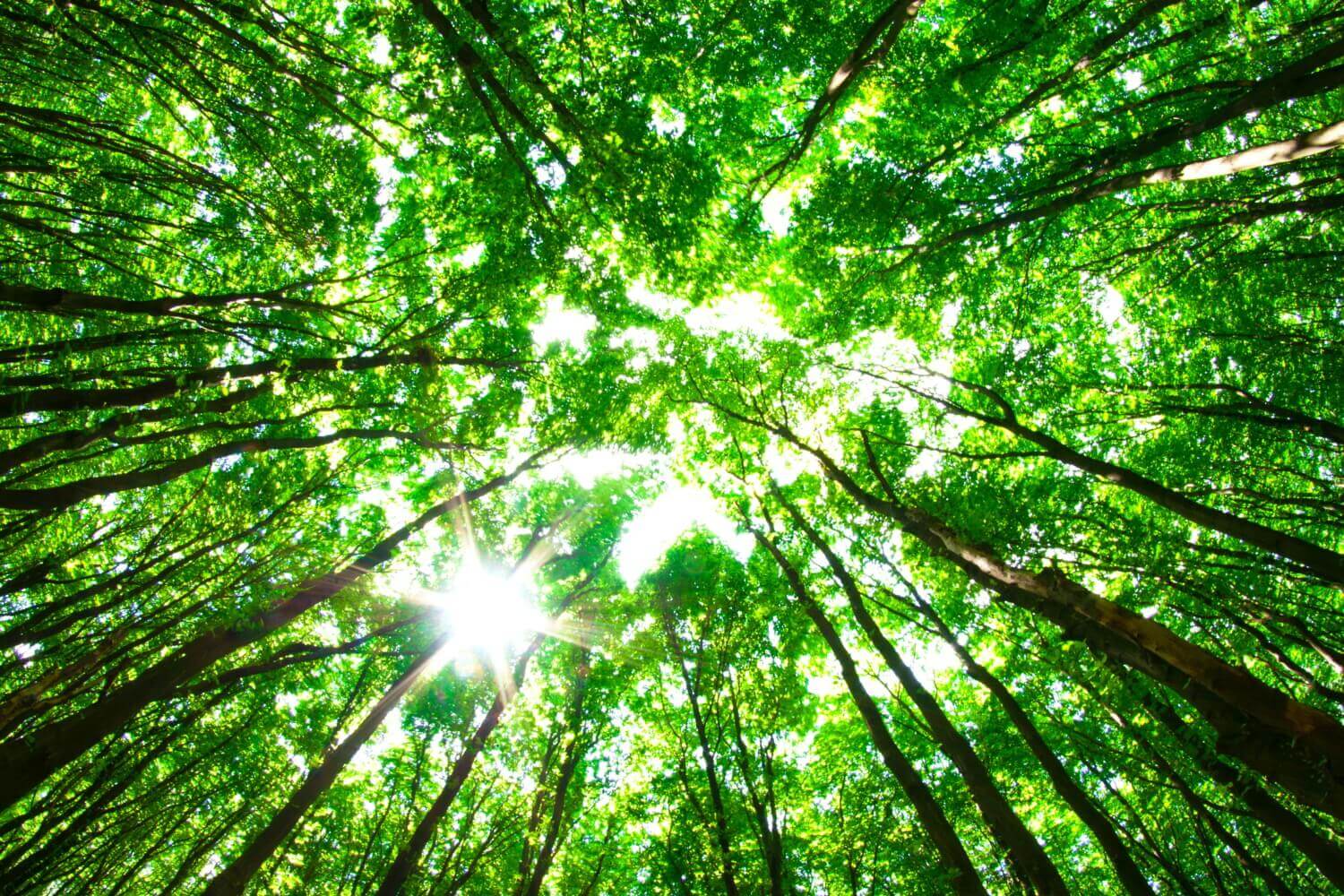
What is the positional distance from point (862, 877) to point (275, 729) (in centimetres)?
1155

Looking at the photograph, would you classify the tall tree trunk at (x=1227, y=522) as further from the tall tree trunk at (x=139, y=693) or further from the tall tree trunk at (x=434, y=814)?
the tall tree trunk at (x=434, y=814)

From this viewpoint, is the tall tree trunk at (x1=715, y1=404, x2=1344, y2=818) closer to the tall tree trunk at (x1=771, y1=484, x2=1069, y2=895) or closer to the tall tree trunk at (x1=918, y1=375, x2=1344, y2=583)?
the tall tree trunk at (x1=918, y1=375, x2=1344, y2=583)

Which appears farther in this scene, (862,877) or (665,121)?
(862,877)

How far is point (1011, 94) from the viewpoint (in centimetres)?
686

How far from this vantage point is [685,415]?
994cm

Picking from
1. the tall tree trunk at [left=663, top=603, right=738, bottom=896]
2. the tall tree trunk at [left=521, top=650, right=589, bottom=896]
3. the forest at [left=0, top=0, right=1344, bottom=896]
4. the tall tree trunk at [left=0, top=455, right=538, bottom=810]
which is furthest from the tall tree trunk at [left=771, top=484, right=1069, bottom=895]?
the tall tree trunk at [left=521, top=650, right=589, bottom=896]

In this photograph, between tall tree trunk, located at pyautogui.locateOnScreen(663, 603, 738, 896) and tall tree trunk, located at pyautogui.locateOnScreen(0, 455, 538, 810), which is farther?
tall tree trunk, located at pyautogui.locateOnScreen(663, 603, 738, 896)

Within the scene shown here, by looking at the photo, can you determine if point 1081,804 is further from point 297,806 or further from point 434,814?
point 297,806

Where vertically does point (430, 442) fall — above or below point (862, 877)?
below

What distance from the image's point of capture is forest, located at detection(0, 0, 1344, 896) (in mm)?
4098

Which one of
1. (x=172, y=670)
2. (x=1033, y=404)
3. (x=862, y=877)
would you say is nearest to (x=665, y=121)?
(x=1033, y=404)

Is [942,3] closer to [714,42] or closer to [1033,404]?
[714,42]

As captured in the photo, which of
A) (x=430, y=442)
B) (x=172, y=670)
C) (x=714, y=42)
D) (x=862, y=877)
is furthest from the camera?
(x=862, y=877)

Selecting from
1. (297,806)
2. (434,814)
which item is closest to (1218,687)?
(297,806)
